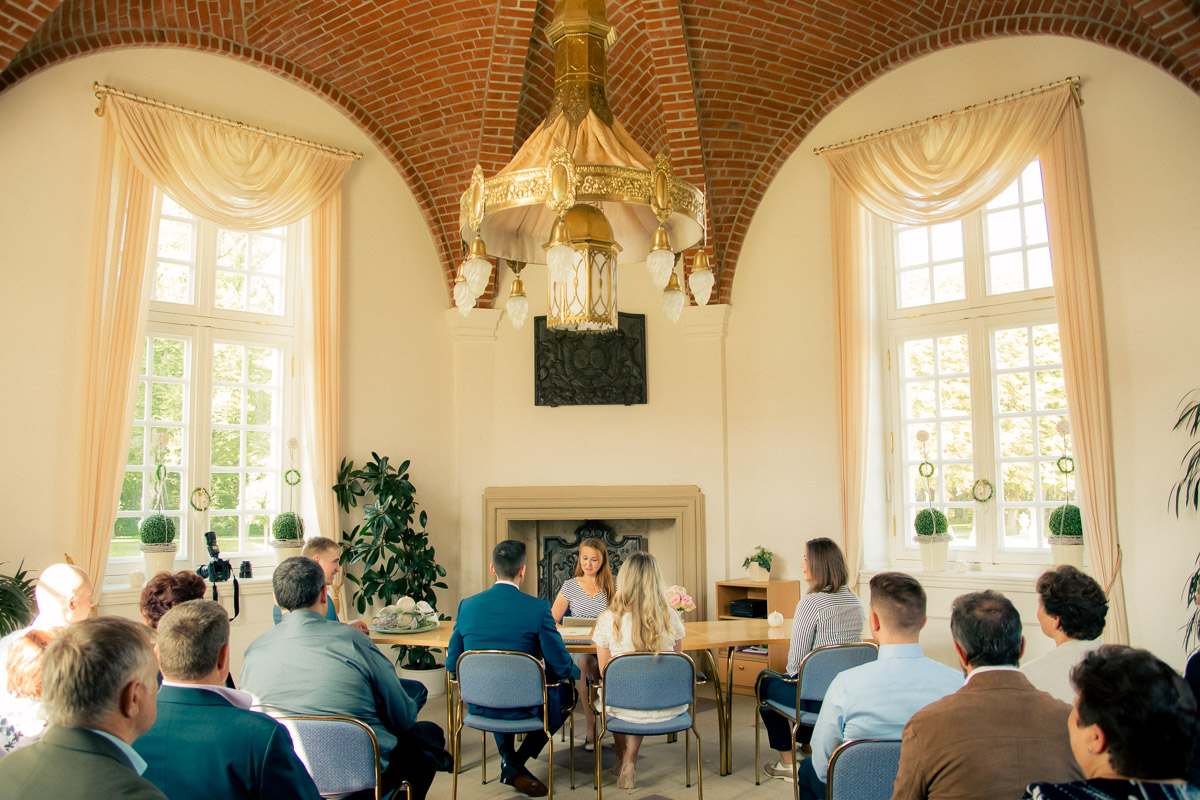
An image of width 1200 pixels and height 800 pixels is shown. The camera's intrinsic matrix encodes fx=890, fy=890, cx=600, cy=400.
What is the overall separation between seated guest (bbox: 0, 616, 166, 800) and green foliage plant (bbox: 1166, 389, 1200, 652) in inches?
222

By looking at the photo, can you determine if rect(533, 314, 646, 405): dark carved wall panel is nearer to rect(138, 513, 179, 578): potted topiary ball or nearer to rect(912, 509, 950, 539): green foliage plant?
rect(912, 509, 950, 539): green foliage plant

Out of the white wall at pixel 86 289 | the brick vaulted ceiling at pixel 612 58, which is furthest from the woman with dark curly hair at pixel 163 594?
the brick vaulted ceiling at pixel 612 58

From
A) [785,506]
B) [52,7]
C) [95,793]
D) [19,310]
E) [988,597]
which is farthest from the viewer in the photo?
[785,506]

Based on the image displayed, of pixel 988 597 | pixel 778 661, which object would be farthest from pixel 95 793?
pixel 778 661

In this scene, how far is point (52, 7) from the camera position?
17.2 ft

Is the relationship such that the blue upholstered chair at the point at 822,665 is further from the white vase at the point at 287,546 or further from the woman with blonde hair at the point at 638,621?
the white vase at the point at 287,546

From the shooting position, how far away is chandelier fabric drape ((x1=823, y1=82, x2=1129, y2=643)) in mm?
5906

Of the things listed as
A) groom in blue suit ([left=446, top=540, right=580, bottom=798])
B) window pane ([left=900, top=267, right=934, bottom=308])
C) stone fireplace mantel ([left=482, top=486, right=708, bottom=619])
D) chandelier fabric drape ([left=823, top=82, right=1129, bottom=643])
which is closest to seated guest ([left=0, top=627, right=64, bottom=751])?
groom in blue suit ([left=446, top=540, right=580, bottom=798])

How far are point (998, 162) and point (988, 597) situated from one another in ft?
15.6

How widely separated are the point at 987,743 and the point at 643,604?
242 cm

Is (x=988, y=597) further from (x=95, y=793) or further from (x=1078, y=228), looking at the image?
(x=1078, y=228)

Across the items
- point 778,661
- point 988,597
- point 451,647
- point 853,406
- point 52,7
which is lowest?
point 778,661

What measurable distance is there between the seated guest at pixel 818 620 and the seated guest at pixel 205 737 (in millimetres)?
2879

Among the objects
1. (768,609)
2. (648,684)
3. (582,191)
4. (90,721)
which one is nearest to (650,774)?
(648,684)
